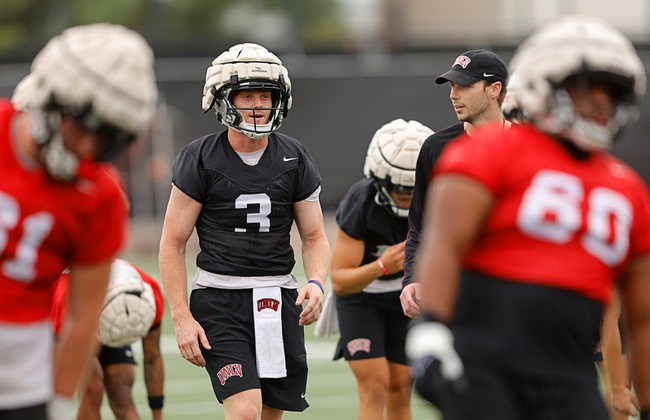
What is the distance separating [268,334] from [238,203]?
0.68 m

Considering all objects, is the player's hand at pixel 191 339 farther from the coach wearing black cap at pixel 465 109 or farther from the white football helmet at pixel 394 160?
the white football helmet at pixel 394 160

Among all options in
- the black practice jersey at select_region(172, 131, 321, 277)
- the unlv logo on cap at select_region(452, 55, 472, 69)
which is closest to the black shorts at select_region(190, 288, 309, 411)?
the black practice jersey at select_region(172, 131, 321, 277)

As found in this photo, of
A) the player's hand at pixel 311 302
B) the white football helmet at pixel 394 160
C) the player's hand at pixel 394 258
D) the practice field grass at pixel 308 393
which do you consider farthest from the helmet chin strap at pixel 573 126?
the practice field grass at pixel 308 393

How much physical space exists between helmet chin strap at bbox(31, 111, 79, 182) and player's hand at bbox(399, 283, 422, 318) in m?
2.83

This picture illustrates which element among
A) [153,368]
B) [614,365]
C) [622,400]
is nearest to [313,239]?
[153,368]

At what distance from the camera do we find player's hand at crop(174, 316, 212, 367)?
6094 mm

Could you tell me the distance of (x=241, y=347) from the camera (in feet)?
20.3

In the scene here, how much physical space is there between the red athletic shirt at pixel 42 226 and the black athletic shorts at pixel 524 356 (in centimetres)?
114

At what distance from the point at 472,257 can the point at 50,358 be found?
138 centimetres

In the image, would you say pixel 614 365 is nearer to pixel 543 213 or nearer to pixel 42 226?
pixel 543 213

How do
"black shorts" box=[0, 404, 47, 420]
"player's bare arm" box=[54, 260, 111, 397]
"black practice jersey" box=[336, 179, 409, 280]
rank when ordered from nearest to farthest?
"black shorts" box=[0, 404, 47, 420]
"player's bare arm" box=[54, 260, 111, 397]
"black practice jersey" box=[336, 179, 409, 280]

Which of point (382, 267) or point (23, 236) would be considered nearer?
point (23, 236)

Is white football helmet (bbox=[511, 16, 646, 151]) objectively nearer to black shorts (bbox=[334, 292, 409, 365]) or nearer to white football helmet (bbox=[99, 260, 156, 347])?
white football helmet (bbox=[99, 260, 156, 347])

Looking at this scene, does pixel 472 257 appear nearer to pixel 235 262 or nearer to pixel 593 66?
pixel 593 66
